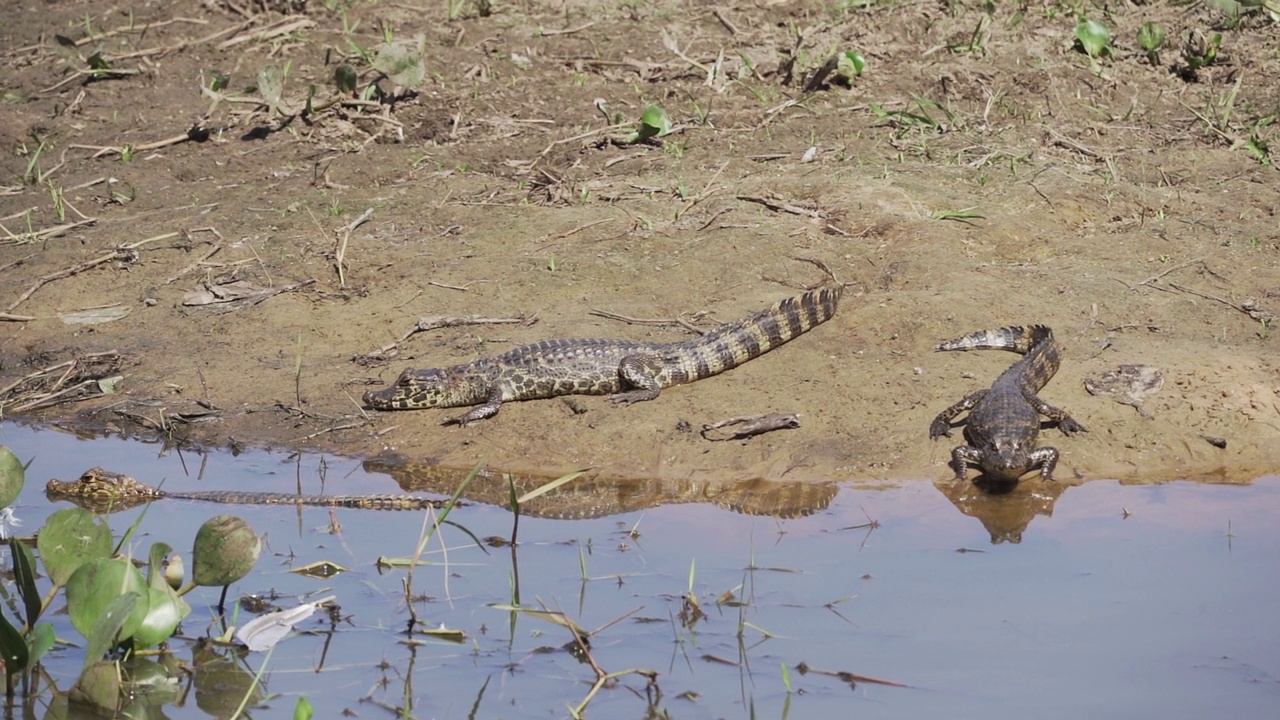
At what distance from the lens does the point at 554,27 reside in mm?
11523

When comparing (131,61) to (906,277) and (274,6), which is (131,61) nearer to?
(274,6)

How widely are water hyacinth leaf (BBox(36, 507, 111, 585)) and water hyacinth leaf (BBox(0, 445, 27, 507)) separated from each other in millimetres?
439

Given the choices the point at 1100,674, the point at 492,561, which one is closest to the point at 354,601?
the point at 492,561

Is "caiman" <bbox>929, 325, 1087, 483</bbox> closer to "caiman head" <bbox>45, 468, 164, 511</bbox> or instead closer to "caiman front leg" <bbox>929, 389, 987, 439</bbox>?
"caiman front leg" <bbox>929, 389, 987, 439</bbox>

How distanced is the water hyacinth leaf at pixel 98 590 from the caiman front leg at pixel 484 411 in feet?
9.88

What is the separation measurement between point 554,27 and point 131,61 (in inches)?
138

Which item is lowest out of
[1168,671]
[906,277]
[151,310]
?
[151,310]

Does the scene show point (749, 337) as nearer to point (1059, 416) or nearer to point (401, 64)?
point (1059, 416)

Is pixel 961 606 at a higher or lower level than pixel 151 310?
higher

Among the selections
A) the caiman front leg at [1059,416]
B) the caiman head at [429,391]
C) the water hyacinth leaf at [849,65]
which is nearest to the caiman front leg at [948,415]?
the caiman front leg at [1059,416]

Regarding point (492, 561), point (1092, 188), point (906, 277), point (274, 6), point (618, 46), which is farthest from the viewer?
point (274, 6)

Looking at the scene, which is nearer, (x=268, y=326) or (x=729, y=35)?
(x=268, y=326)

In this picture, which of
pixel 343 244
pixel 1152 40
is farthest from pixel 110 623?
pixel 1152 40

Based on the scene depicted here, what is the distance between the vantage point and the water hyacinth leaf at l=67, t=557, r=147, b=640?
14.2ft
